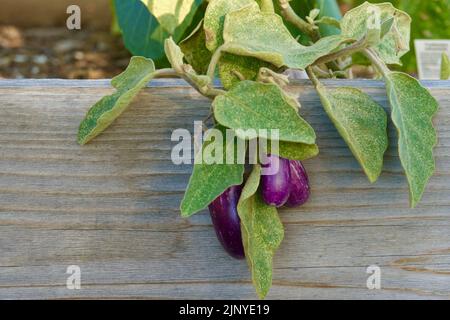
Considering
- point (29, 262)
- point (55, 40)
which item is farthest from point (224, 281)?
point (55, 40)

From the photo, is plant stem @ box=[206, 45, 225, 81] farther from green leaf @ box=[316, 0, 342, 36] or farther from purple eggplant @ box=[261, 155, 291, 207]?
green leaf @ box=[316, 0, 342, 36]

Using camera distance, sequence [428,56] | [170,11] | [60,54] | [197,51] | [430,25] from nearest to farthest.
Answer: [197,51] → [170,11] → [428,56] → [430,25] → [60,54]

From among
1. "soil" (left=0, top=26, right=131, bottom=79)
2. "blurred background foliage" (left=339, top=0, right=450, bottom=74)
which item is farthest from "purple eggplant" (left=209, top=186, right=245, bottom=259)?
"soil" (left=0, top=26, right=131, bottom=79)

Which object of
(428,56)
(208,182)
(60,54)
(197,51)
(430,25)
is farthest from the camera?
(60,54)

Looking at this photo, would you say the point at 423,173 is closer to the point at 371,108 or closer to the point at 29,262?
the point at 371,108

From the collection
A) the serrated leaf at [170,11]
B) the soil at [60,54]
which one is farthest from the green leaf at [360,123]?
the soil at [60,54]

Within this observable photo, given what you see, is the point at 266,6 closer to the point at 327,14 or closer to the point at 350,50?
the point at 350,50

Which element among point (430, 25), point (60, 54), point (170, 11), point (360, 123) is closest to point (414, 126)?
point (360, 123)

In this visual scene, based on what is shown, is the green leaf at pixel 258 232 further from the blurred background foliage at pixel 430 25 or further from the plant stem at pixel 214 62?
the blurred background foliage at pixel 430 25
